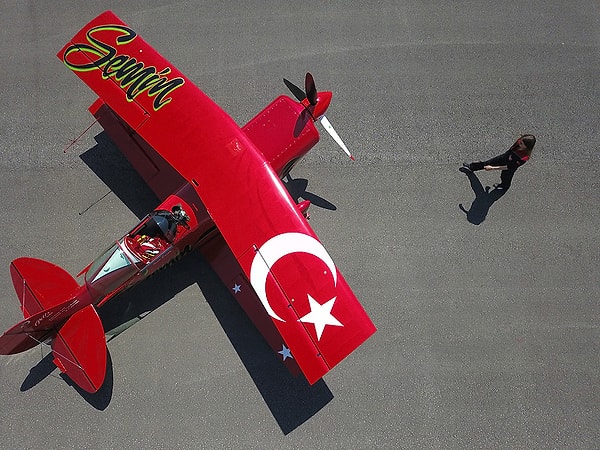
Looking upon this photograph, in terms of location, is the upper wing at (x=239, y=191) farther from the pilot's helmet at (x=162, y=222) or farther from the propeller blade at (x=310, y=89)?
the propeller blade at (x=310, y=89)

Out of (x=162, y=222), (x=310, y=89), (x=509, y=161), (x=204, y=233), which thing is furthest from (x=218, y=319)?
(x=509, y=161)

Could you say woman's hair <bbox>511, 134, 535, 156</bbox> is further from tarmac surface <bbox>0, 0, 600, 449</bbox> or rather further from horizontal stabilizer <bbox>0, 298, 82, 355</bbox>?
horizontal stabilizer <bbox>0, 298, 82, 355</bbox>

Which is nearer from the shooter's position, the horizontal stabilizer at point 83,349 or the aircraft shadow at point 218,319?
the horizontal stabilizer at point 83,349

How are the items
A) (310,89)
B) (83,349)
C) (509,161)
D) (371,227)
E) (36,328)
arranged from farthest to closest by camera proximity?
(371,227) < (509,161) < (310,89) < (83,349) < (36,328)

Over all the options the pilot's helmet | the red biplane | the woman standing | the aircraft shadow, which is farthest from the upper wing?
the woman standing

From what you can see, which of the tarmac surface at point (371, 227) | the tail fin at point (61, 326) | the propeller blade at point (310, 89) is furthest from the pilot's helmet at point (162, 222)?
the propeller blade at point (310, 89)

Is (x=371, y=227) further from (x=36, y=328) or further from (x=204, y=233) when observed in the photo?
(x=36, y=328)
